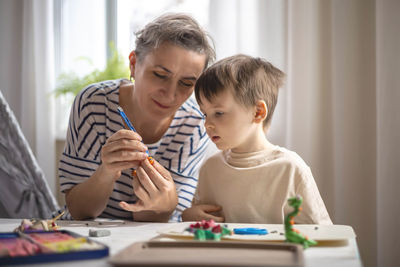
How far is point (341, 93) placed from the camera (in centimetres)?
185

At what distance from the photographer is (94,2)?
101 inches

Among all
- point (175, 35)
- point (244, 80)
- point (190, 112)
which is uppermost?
point (175, 35)

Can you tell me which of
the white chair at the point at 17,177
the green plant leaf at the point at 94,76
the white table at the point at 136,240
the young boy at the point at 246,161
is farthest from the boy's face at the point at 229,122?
the green plant leaf at the point at 94,76

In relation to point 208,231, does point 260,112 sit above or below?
above

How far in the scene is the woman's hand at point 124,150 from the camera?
1.06 meters

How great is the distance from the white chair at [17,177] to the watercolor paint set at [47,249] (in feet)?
2.96

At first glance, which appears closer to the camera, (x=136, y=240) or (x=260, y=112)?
(x=136, y=240)

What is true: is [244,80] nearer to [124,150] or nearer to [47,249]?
[124,150]

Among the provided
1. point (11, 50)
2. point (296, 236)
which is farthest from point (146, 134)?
point (11, 50)

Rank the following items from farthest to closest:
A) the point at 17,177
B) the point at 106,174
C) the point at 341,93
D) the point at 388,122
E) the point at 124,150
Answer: the point at 341,93 < the point at 388,122 < the point at 17,177 < the point at 106,174 < the point at 124,150

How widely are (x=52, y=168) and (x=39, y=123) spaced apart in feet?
0.92

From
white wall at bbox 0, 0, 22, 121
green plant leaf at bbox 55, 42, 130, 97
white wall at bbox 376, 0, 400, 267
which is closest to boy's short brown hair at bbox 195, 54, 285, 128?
white wall at bbox 376, 0, 400, 267

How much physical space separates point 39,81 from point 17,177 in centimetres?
111

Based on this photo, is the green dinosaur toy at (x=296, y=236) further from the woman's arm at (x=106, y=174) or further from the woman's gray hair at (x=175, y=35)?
the woman's gray hair at (x=175, y=35)
